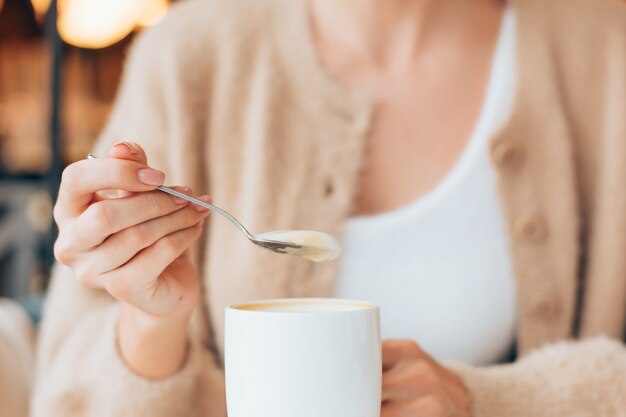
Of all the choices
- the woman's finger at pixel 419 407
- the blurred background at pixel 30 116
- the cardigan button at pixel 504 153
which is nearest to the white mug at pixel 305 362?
the woman's finger at pixel 419 407

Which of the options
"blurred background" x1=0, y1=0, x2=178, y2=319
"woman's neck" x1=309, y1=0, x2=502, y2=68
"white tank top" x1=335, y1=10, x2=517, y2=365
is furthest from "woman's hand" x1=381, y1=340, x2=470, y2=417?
"blurred background" x1=0, y1=0, x2=178, y2=319

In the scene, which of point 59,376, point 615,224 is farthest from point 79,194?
point 615,224

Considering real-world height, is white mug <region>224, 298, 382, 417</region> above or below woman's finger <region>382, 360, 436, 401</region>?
above

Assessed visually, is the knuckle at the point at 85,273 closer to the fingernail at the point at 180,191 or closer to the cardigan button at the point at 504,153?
the fingernail at the point at 180,191

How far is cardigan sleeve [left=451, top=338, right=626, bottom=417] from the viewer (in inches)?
24.4

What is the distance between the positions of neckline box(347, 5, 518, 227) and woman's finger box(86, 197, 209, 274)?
0.41 metres

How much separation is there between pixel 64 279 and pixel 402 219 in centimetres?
42

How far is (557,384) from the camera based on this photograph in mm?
640

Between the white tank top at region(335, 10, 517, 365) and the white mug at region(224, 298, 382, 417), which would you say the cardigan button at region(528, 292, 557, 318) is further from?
the white mug at region(224, 298, 382, 417)

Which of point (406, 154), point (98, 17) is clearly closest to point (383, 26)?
point (406, 154)

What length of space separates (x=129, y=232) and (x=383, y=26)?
597 millimetres

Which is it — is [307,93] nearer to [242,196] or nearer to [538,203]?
[242,196]

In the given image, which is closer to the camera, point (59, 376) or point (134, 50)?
point (59, 376)

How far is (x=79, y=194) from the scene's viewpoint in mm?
546
